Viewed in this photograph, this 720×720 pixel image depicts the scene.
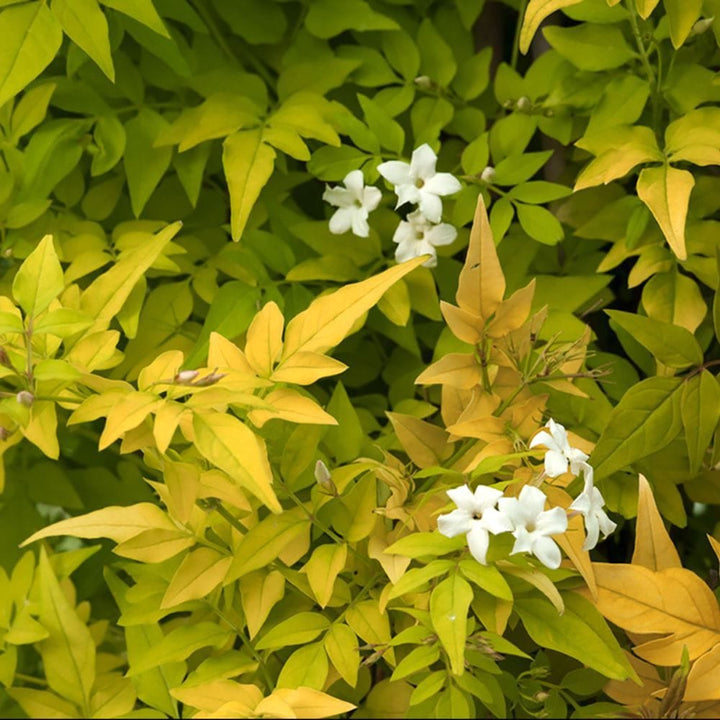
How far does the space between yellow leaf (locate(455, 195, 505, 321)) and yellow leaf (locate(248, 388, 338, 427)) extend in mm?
167

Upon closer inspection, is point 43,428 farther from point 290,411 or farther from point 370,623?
point 370,623

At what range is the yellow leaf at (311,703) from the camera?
27.9 inches

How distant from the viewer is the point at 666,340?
3.04ft

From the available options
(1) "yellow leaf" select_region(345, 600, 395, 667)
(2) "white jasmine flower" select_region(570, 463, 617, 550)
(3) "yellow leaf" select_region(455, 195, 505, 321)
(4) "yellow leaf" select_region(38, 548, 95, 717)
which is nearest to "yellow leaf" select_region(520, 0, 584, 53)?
(3) "yellow leaf" select_region(455, 195, 505, 321)

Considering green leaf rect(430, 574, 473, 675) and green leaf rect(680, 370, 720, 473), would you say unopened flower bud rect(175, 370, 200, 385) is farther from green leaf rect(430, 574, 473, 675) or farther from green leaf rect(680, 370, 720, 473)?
green leaf rect(680, 370, 720, 473)

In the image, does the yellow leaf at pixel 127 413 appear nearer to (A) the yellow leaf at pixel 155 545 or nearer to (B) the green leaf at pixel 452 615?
(A) the yellow leaf at pixel 155 545

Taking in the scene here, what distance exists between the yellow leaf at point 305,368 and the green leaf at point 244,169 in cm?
21

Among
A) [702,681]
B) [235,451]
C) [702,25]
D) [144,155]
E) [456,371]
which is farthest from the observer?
[144,155]

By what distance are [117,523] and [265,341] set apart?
0.18m

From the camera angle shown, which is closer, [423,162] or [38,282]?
[38,282]

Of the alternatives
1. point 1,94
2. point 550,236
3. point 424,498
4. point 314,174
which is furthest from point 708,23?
point 1,94

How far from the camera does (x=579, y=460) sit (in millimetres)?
791

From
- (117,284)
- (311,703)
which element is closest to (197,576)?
(311,703)

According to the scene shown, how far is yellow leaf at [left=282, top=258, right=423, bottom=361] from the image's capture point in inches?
31.7
